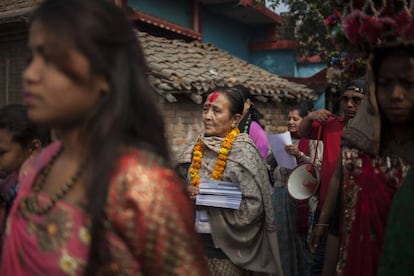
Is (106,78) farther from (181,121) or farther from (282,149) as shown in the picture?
(181,121)

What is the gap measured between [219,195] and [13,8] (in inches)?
249

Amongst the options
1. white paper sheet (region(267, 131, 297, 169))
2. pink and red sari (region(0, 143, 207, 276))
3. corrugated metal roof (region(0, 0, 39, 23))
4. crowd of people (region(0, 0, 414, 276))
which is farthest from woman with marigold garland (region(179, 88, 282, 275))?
corrugated metal roof (region(0, 0, 39, 23))

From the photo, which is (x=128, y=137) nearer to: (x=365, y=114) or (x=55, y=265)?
(x=55, y=265)

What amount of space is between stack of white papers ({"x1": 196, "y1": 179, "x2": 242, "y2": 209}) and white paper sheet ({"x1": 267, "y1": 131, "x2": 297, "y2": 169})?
124 centimetres

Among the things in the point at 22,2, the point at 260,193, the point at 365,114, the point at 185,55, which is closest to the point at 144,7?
the point at 185,55

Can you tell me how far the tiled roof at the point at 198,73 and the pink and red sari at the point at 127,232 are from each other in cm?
626

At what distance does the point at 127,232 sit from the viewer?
127 cm

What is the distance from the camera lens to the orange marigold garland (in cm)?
372

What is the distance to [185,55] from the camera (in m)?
10.2

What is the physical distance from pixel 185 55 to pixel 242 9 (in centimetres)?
478

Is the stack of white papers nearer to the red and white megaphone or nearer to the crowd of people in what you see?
the red and white megaphone

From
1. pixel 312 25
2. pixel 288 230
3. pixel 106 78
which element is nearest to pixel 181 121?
pixel 288 230

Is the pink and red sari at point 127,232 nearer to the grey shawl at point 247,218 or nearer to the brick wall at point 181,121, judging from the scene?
the grey shawl at point 247,218

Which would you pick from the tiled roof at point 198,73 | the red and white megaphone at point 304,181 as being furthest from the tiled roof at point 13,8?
the red and white megaphone at point 304,181
